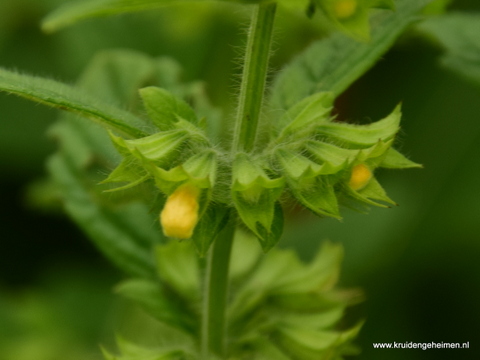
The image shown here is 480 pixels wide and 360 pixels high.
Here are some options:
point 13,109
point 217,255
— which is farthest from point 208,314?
point 13,109

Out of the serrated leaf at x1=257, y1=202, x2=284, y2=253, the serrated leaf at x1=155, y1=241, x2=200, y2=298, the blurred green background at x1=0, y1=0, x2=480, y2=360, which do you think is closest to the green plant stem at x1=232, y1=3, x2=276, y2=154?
the serrated leaf at x1=257, y1=202, x2=284, y2=253

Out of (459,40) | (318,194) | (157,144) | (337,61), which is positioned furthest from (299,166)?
(459,40)

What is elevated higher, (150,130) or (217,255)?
(150,130)

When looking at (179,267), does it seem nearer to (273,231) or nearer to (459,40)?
(273,231)

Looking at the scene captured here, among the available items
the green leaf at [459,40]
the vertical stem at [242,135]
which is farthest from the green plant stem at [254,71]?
the green leaf at [459,40]

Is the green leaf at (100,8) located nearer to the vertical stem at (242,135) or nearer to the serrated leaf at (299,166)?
the vertical stem at (242,135)

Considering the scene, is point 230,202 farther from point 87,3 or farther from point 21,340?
point 21,340

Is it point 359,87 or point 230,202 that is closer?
point 230,202
